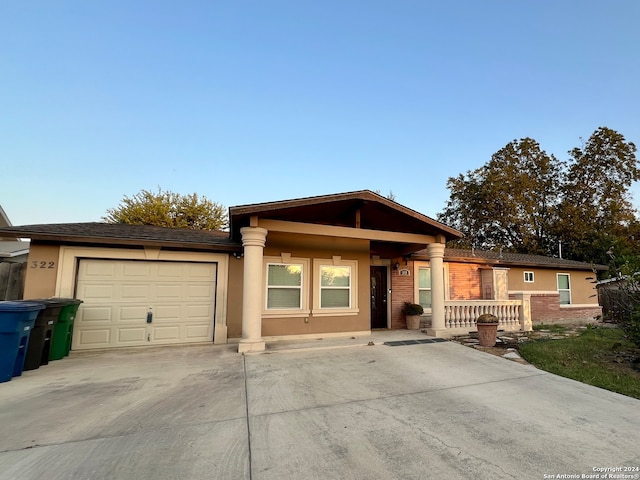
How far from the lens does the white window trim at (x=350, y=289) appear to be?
28.9 feet

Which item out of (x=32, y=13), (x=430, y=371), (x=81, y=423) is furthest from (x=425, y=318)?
(x=32, y=13)

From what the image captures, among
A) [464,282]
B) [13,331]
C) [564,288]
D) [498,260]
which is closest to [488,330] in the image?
[464,282]

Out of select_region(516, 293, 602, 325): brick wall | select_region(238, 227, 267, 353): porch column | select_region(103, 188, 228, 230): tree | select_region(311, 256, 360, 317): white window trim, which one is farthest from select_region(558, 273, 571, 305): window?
select_region(103, 188, 228, 230): tree

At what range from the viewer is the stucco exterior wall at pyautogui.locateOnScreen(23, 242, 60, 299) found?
269 inches

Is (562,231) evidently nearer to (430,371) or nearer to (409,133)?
(409,133)

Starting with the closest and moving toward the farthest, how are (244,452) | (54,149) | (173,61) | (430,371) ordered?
(244,452)
(430,371)
(173,61)
(54,149)

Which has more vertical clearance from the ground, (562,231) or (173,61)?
(173,61)

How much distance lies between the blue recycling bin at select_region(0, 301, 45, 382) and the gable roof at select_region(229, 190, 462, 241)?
12.2ft

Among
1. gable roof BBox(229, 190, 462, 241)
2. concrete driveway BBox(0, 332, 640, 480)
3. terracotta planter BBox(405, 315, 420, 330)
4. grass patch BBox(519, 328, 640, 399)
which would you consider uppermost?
gable roof BBox(229, 190, 462, 241)

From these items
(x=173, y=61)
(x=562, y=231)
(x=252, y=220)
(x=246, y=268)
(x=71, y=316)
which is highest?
(x=173, y=61)

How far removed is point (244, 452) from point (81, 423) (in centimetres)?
212

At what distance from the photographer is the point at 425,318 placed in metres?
10.5

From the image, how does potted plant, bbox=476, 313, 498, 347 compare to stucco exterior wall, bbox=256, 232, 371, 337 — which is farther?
stucco exterior wall, bbox=256, 232, 371, 337

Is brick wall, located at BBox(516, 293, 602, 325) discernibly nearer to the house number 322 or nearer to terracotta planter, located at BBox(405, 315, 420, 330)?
terracotta planter, located at BBox(405, 315, 420, 330)
